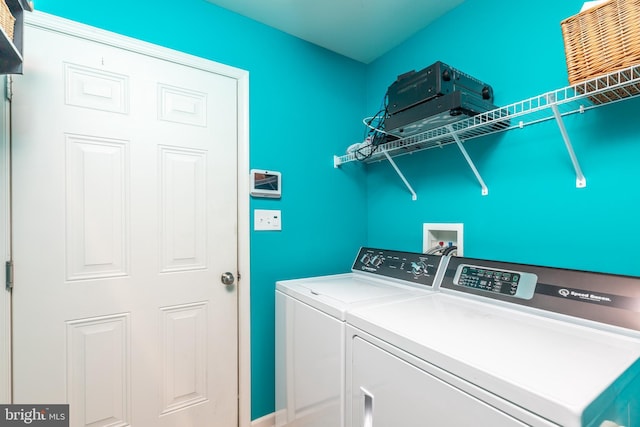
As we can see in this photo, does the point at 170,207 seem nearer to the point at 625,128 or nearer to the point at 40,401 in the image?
the point at 40,401

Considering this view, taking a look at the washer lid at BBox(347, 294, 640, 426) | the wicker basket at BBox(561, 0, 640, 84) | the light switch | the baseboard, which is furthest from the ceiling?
the baseboard

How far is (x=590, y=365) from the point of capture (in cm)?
72

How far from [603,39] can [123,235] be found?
6.56 ft

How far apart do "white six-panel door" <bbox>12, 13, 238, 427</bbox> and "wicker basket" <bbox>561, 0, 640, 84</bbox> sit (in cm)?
154

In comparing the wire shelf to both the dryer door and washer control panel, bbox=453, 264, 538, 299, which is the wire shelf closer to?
washer control panel, bbox=453, 264, 538, 299

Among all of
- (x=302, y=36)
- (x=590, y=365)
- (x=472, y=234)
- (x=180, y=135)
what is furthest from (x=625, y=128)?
(x=180, y=135)

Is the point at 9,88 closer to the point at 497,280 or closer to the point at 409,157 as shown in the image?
the point at 409,157

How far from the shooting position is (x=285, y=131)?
1877 mm

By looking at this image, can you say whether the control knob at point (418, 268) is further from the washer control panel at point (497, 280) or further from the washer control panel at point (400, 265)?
the washer control panel at point (497, 280)

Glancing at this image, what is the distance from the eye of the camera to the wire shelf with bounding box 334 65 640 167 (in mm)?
958

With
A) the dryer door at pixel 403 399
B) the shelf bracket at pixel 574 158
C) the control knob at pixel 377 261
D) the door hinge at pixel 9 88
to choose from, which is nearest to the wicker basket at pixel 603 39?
the shelf bracket at pixel 574 158

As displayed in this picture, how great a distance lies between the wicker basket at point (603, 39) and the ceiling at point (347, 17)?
2.90 feet

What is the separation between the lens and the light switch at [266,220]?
1.76 m

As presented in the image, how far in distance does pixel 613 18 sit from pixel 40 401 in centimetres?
252
